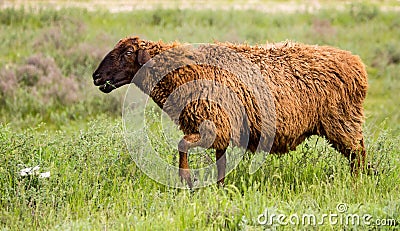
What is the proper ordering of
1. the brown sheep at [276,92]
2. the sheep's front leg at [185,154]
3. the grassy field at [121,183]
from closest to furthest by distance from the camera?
the grassy field at [121,183] → the sheep's front leg at [185,154] → the brown sheep at [276,92]

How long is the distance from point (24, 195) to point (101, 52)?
351 inches

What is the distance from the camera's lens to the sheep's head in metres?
7.41

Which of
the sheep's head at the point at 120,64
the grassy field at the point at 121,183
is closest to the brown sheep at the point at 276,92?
the sheep's head at the point at 120,64

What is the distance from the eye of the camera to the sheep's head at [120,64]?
7.41m

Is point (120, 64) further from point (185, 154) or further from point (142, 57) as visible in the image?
point (185, 154)

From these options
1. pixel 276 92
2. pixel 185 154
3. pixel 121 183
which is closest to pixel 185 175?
pixel 185 154

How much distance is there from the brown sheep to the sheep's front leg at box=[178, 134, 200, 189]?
1 centimetres

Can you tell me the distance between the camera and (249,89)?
24.1 feet

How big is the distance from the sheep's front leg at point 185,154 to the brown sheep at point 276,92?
1cm

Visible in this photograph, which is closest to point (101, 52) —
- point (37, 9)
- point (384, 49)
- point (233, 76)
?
point (37, 9)

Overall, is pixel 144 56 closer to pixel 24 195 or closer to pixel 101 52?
pixel 24 195

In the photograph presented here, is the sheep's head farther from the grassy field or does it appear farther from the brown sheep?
the grassy field

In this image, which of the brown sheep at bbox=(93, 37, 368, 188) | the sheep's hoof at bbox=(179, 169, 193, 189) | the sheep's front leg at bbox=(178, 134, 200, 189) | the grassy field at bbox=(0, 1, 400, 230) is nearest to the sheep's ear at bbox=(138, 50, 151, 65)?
the brown sheep at bbox=(93, 37, 368, 188)

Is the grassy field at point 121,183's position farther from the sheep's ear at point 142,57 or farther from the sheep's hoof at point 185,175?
the sheep's ear at point 142,57
